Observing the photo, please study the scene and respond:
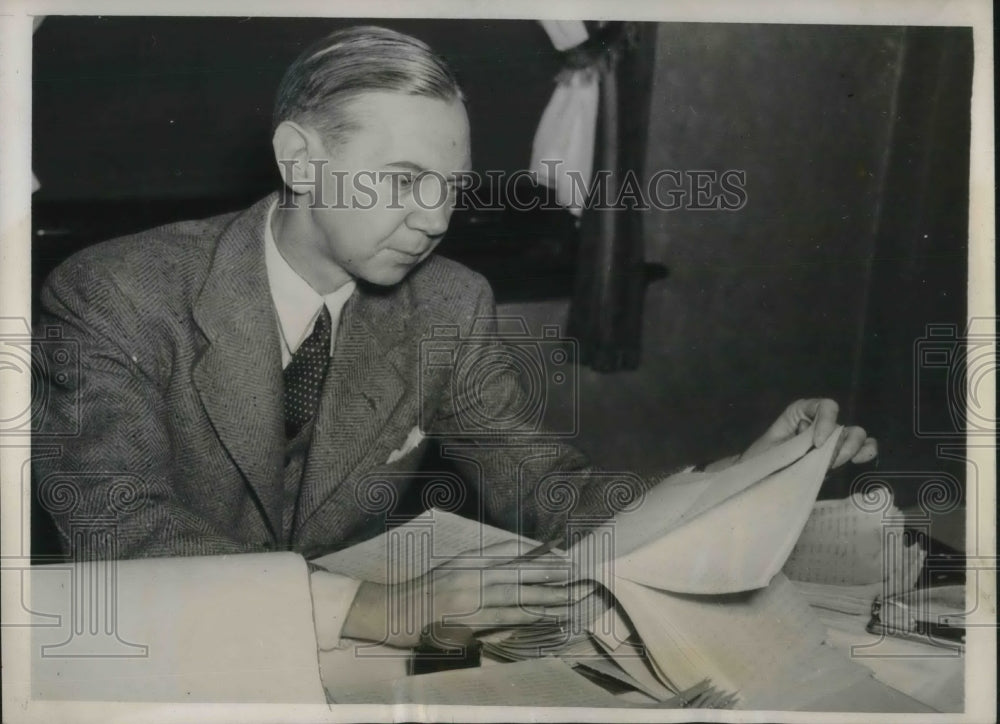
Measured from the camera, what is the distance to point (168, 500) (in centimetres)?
235

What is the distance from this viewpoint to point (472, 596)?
2406mm

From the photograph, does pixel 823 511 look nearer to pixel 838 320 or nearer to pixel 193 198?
pixel 838 320

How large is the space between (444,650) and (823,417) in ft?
3.15

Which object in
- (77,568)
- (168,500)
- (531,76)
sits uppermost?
(531,76)

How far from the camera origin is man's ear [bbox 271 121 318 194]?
2348 millimetres

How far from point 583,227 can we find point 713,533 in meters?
0.71

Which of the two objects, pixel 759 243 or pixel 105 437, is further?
pixel 759 243

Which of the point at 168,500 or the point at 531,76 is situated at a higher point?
the point at 531,76

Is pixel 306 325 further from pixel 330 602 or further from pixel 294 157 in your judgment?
pixel 330 602

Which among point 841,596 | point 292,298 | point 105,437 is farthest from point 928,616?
point 105,437

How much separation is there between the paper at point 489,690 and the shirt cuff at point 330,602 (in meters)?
0.12

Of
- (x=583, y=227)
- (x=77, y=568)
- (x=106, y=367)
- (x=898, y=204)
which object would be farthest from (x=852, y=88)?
(x=77, y=568)
